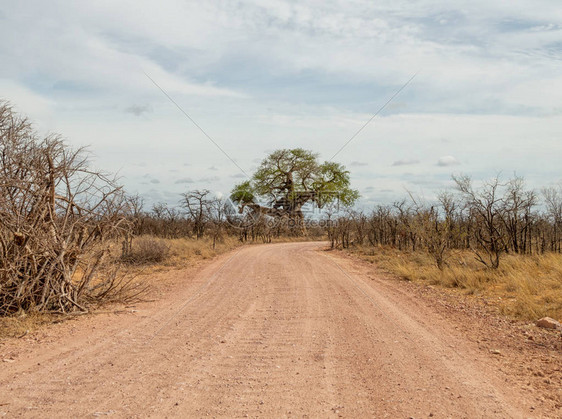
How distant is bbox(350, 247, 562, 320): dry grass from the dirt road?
75.2 inches

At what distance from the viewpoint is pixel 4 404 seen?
4125 millimetres

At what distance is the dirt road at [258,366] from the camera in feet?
13.6

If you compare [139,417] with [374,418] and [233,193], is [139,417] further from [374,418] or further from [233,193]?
[233,193]

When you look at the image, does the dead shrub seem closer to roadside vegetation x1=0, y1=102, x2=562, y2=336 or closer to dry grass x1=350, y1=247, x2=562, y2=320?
roadside vegetation x1=0, y1=102, x2=562, y2=336

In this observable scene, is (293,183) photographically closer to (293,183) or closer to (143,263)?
(293,183)

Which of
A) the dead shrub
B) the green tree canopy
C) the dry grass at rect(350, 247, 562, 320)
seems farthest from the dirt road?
the green tree canopy

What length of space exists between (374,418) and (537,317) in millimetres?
5668

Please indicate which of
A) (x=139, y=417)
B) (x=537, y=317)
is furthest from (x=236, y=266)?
(x=139, y=417)

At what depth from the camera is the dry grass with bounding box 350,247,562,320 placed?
28.5 ft

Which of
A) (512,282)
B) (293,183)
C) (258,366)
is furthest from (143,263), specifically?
(293,183)

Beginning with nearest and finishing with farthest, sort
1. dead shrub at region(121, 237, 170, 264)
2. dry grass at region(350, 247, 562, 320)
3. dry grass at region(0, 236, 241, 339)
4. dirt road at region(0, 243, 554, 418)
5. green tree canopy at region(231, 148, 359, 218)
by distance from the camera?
dirt road at region(0, 243, 554, 418) < dry grass at region(0, 236, 241, 339) < dry grass at region(350, 247, 562, 320) < dead shrub at region(121, 237, 170, 264) < green tree canopy at region(231, 148, 359, 218)

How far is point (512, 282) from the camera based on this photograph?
1141cm

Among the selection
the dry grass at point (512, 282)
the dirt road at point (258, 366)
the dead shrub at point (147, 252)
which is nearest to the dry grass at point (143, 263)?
the dead shrub at point (147, 252)

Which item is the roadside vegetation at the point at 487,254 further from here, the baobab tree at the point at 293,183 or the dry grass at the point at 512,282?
the baobab tree at the point at 293,183
